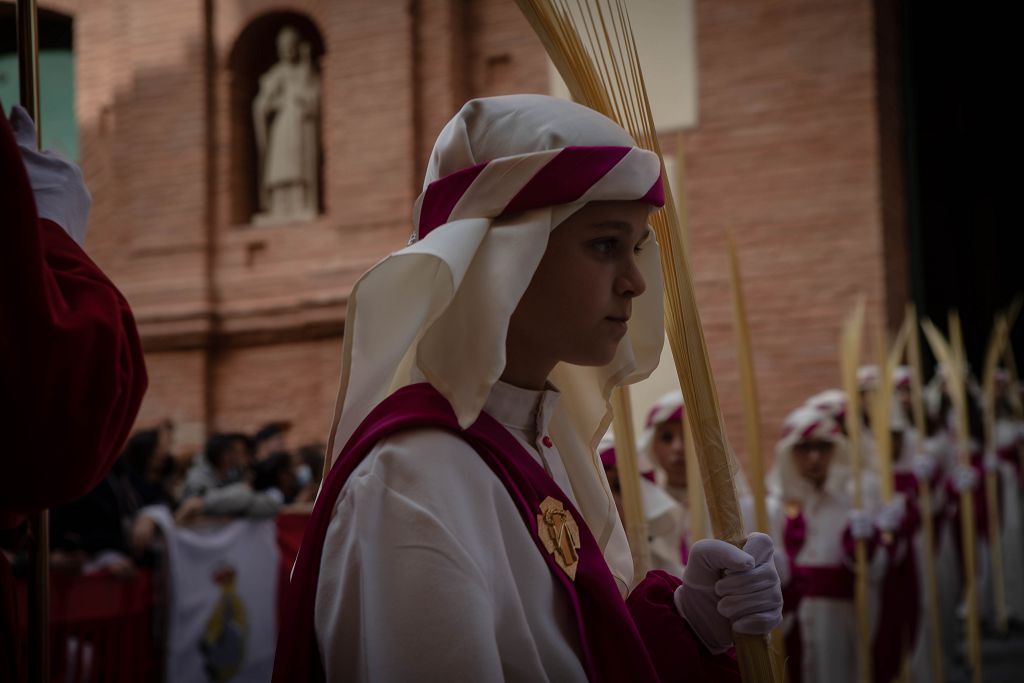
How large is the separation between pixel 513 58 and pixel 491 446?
11282mm

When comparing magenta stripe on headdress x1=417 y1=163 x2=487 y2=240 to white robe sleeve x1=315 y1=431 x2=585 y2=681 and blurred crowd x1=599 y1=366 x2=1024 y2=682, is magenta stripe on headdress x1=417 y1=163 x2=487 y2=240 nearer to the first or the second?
white robe sleeve x1=315 y1=431 x2=585 y2=681

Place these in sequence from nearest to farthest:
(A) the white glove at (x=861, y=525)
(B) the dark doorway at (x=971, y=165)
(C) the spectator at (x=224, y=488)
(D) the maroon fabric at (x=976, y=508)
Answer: (A) the white glove at (x=861, y=525) < (C) the spectator at (x=224, y=488) < (D) the maroon fabric at (x=976, y=508) < (B) the dark doorway at (x=971, y=165)

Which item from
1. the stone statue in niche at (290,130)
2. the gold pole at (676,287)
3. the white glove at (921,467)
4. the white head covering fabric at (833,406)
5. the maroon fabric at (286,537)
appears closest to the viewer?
the gold pole at (676,287)

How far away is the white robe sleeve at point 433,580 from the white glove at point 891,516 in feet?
20.5

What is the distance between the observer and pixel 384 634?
1.84 metres

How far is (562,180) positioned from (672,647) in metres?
0.93

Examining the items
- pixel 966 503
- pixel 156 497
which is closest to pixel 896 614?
pixel 966 503

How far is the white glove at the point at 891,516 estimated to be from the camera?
8.09 metres

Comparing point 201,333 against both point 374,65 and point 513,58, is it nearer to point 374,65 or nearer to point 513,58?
point 374,65

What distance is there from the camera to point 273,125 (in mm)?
14336

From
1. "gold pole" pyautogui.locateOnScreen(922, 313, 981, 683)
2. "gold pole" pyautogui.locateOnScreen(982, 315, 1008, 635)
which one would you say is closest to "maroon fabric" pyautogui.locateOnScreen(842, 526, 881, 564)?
"gold pole" pyautogui.locateOnScreen(922, 313, 981, 683)

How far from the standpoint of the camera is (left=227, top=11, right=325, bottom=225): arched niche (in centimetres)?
1418

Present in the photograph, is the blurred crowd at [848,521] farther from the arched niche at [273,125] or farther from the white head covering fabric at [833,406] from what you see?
the arched niche at [273,125]

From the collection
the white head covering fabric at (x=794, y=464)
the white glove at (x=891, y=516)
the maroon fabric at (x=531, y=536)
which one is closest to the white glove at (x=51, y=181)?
the maroon fabric at (x=531, y=536)
